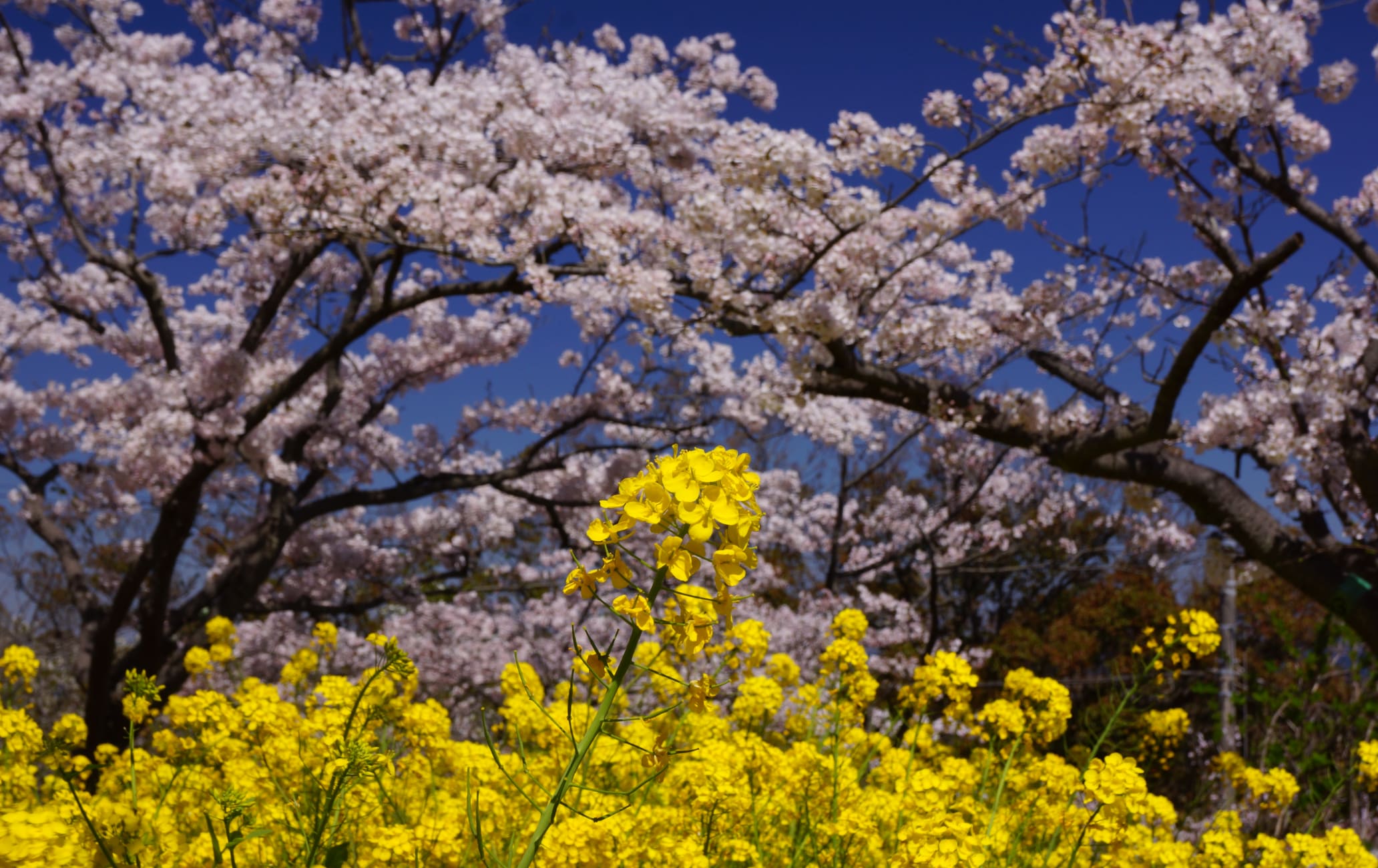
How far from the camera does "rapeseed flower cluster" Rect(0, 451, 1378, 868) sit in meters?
1.79

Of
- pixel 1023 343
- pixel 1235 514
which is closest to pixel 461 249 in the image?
pixel 1023 343

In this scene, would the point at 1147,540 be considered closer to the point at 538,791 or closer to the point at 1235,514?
the point at 1235,514

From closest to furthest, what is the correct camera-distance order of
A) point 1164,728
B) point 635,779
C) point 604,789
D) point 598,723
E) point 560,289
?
point 598,723 < point 604,789 < point 635,779 < point 1164,728 < point 560,289

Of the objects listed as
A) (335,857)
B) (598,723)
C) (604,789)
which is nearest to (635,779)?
Result: (604,789)

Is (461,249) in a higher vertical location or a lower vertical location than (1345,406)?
higher

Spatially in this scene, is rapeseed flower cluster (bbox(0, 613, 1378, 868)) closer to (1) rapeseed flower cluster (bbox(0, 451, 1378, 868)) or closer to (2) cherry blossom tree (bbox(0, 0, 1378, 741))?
(1) rapeseed flower cluster (bbox(0, 451, 1378, 868))

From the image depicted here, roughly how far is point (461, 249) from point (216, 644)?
4598mm

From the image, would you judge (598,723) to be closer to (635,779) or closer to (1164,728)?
(635,779)

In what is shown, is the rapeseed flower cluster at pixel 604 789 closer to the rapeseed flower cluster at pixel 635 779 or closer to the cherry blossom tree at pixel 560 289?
the rapeseed flower cluster at pixel 635 779

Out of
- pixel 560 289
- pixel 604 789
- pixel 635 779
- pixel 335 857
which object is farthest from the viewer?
pixel 560 289

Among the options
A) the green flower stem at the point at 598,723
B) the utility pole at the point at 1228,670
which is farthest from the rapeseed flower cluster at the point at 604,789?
the utility pole at the point at 1228,670

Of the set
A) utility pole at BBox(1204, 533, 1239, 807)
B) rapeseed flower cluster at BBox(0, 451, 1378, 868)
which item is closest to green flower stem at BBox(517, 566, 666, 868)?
rapeseed flower cluster at BBox(0, 451, 1378, 868)

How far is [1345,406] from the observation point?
632 centimetres

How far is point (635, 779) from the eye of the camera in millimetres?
3211
